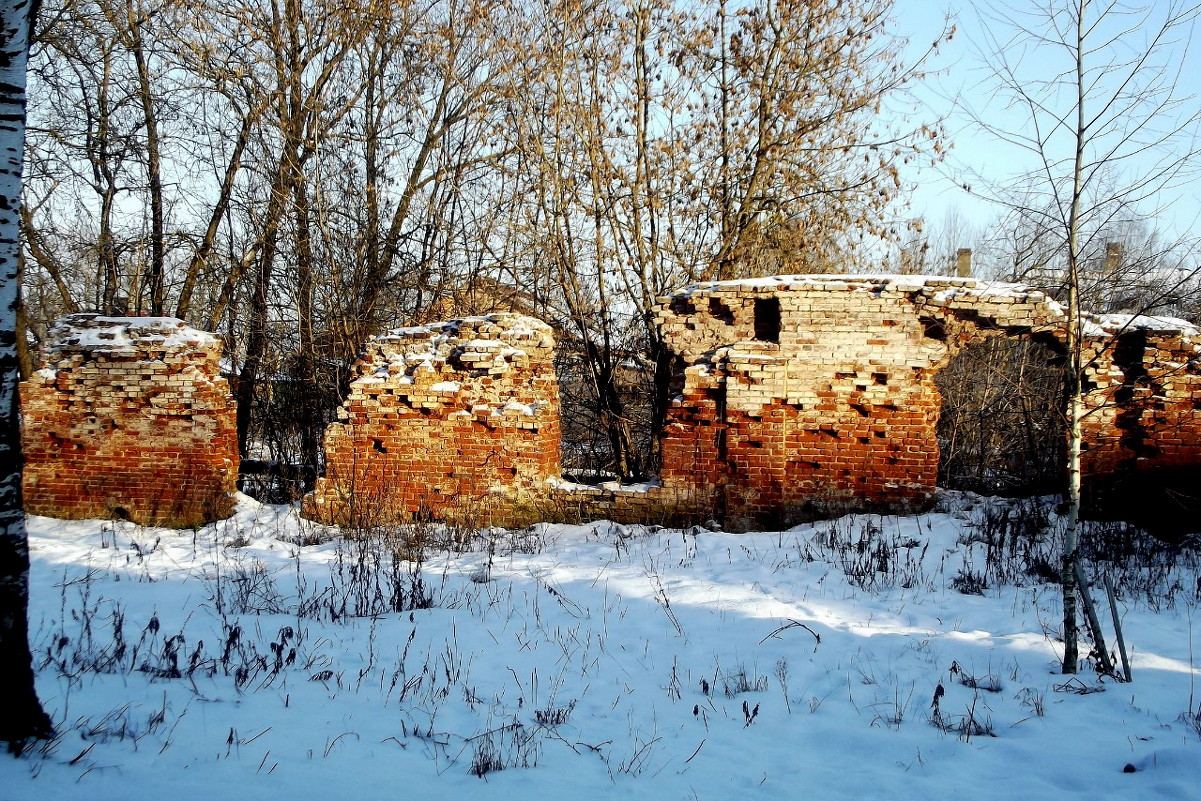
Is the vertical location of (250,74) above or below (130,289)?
above

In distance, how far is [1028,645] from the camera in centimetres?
436

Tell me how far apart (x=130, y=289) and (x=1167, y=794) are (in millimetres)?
13713

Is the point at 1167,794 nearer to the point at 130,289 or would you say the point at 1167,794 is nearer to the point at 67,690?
the point at 67,690

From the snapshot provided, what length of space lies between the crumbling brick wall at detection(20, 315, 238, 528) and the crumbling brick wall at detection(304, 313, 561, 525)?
156cm

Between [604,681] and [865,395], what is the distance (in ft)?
15.0

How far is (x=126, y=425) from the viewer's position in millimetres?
8445

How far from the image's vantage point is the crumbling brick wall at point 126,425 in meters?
8.38

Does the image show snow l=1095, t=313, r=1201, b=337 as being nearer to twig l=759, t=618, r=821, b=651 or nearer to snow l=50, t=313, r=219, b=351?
twig l=759, t=618, r=821, b=651

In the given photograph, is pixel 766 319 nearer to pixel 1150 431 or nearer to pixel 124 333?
pixel 1150 431

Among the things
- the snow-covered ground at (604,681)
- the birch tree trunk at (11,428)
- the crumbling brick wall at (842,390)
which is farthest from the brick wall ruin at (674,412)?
the birch tree trunk at (11,428)

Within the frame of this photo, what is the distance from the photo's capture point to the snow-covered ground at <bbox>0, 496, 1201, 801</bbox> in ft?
9.61

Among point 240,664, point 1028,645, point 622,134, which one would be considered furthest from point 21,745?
point 622,134

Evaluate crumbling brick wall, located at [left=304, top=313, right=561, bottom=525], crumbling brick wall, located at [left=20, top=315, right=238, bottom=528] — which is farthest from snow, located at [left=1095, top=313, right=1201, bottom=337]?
crumbling brick wall, located at [left=20, top=315, right=238, bottom=528]

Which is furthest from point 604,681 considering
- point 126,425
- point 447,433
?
point 126,425
